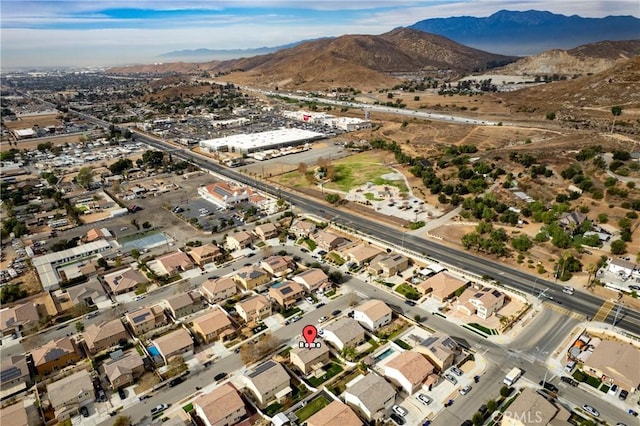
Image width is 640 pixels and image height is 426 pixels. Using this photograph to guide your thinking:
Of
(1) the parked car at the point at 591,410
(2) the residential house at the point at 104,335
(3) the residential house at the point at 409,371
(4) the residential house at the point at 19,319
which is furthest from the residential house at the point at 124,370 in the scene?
(1) the parked car at the point at 591,410

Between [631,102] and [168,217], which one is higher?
[631,102]

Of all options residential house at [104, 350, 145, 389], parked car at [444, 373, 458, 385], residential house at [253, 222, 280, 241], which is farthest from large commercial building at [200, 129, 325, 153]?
parked car at [444, 373, 458, 385]

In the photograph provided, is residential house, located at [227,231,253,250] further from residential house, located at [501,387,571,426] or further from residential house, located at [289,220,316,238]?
residential house, located at [501,387,571,426]

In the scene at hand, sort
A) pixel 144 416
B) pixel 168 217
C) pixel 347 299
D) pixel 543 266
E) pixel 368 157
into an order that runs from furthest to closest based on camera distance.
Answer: pixel 368 157
pixel 168 217
pixel 543 266
pixel 347 299
pixel 144 416

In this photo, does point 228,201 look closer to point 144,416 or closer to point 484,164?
point 144,416

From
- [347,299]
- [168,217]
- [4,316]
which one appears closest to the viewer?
[4,316]

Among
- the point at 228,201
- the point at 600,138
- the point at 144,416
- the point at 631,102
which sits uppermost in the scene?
the point at 631,102

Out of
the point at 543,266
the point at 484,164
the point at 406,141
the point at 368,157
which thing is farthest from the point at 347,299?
the point at 406,141

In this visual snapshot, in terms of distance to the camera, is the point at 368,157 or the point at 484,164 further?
the point at 368,157
